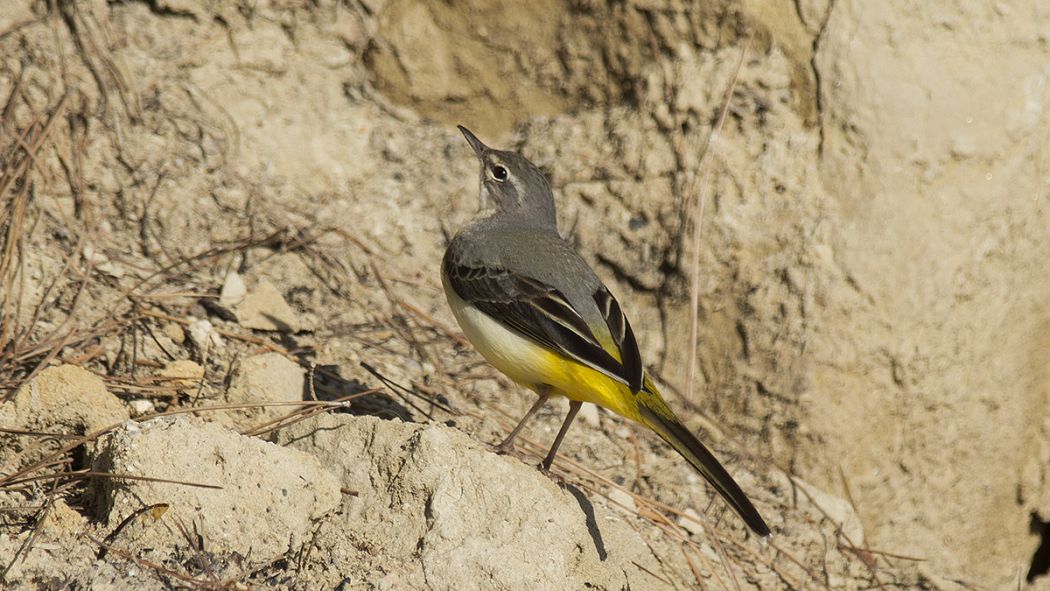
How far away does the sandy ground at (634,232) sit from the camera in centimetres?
608

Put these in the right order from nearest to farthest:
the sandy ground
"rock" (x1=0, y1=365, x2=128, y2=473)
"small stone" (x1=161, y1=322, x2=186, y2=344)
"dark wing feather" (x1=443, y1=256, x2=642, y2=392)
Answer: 1. "rock" (x1=0, y1=365, x2=128, y2=473)
2. "dark wing feather" (x1=443, y1=256, x2=642, y2=392)
3. "small stone" (x1=161, y1=322, x2=186, y2=344)
4. the sandy ground

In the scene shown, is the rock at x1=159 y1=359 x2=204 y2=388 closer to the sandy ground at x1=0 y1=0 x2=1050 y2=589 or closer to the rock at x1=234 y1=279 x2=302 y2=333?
the sandy ground at x1=0 y1=0 x2=1050 y2=589

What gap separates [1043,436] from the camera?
7.27 m

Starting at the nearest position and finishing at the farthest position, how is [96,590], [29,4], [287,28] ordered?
[96,590] < [29,4] < [287,28]

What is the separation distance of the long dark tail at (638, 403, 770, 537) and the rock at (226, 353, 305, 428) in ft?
5.94

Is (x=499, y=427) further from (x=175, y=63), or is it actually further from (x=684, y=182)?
(x=175, y=63)

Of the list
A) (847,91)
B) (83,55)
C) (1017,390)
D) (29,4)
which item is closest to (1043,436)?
(1017,390)

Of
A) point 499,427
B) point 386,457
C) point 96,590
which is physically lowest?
point 499,427

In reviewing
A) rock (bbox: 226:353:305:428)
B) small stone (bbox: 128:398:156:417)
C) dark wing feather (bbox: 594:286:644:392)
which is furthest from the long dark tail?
small stone (bbox: 128:398:156:417)

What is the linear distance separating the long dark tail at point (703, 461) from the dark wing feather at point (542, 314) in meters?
0.18

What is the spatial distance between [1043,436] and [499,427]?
150 inches

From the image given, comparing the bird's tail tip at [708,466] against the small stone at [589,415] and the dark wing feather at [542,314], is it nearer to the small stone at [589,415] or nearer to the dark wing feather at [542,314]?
the dark wing feather at [542,314]

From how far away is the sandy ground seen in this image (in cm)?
608

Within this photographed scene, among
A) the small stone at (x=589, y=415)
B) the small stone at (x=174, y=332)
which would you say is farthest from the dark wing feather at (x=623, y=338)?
the small stone at (x=174, y=332)
